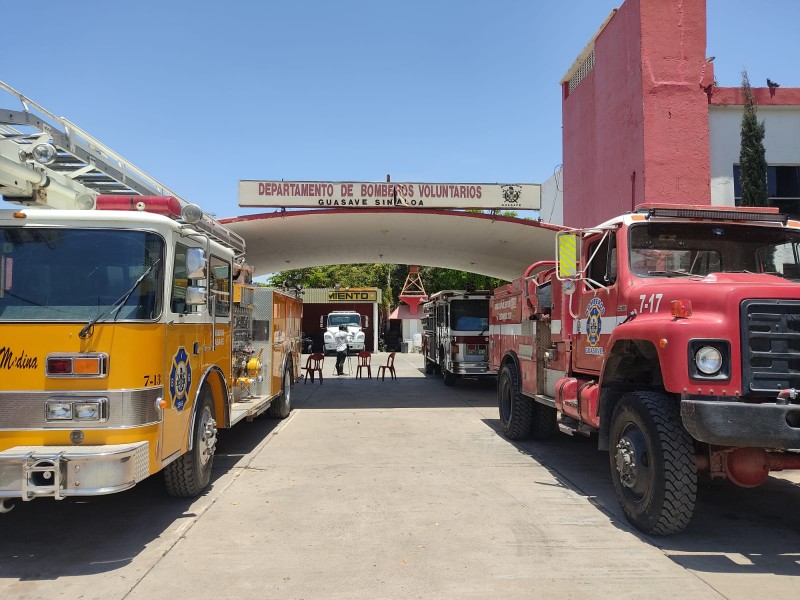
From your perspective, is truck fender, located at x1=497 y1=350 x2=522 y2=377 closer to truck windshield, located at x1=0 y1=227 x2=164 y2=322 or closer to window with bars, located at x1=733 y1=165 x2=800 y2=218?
truck windshield, located at x1=0 y1=227 x2=164 y2=322

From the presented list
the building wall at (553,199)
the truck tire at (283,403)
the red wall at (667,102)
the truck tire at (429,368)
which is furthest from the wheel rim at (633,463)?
the building wall at (553,199)

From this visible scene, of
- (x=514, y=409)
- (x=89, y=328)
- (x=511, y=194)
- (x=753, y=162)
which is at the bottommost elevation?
(x=514, y=409)

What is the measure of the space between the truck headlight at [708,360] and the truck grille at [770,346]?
0.16m

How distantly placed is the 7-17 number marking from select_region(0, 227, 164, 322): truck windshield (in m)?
4.08

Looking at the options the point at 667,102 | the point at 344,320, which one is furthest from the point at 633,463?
the point at 344,320

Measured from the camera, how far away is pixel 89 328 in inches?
178

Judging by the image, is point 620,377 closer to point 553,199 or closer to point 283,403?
point 283,403

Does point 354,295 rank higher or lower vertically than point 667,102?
lower

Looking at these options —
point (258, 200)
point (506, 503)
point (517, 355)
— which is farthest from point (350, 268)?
point (506, 503)

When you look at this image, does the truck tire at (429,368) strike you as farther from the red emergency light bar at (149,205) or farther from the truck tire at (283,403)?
the red emergency light bar at (149,205)

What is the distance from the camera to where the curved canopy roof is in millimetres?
14062

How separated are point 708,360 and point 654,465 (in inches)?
38.2

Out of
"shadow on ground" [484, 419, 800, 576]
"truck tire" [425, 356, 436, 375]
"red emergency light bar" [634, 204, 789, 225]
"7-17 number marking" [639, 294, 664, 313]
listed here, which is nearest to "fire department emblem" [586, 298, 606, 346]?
"7-17 number marking" [639, 294, 664, 313]

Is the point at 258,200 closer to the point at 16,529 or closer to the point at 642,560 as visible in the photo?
the point at 16,529
